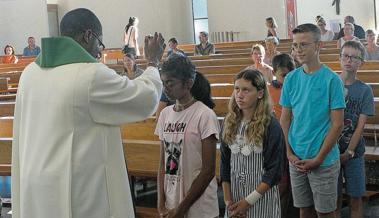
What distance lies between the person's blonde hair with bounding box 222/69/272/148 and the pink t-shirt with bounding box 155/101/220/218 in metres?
0.15

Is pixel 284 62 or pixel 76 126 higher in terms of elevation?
pixel 284 62

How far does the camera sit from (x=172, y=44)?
435 inches

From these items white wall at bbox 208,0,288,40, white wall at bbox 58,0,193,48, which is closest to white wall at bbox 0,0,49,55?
white wall at bbox 58,0,193,48

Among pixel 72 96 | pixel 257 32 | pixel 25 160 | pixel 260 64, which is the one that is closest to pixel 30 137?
pixel 25 160

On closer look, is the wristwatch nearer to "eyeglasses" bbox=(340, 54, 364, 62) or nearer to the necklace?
"eyeglasses" bbox=(340, 54, 364, 62)

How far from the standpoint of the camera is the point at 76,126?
238 cm

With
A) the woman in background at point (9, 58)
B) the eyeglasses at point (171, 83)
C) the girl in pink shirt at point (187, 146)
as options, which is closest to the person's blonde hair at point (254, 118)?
the girl in pink shirt at point (187, 146)

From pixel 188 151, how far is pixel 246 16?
14996 mm

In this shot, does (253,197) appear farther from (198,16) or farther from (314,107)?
(198,16)

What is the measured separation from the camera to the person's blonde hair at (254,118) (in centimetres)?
302

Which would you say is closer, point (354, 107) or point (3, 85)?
point (354, 107)

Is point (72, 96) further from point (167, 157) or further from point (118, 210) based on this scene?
point (167, 157)

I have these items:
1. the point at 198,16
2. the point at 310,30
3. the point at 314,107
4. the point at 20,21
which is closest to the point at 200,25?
the point at 198,16

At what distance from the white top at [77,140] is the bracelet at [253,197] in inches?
29.4
